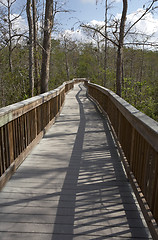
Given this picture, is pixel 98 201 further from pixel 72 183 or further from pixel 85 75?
pixel 85 75

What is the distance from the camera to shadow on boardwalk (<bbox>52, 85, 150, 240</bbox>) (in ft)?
7.04

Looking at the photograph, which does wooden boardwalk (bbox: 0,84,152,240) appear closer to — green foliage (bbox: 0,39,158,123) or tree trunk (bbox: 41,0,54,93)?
tree trunk (bbox: 41,0,54,93)

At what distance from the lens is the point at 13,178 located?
125 inches

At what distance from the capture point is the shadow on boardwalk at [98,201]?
84.5 inches

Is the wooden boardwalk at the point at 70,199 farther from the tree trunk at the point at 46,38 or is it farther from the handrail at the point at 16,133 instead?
the tree trunk at the point at 46,38

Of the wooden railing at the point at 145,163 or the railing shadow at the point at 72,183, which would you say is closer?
the wooden railing at the point at 145,163

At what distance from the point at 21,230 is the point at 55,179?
3.58 feet

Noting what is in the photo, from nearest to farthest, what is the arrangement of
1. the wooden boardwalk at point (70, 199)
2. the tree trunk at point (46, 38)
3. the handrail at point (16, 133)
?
1. the wooden boardwalk at point (70, 199)
2. the handrail at point (16, 133)
3. the tree trunk at point (46, 38)

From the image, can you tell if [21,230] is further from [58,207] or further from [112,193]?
[112,193]

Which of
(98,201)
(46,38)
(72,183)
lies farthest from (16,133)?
(46,38)

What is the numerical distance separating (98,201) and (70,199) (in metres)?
0.33

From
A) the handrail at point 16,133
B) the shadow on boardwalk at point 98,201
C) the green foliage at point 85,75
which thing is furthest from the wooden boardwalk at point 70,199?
the green foliage at point 85,75

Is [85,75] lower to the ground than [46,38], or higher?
higher

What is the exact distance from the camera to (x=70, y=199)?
268cm
